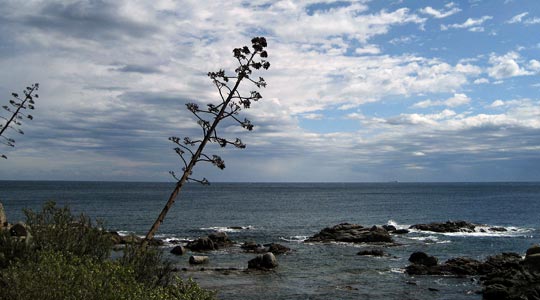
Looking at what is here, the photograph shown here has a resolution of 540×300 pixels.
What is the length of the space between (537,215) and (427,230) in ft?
139

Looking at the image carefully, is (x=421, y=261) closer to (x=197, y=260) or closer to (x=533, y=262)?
(x=533, y=262)

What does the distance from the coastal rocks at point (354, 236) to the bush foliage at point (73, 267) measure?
144 ft

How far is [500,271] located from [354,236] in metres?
24.1

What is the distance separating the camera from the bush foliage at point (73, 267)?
27.5ft

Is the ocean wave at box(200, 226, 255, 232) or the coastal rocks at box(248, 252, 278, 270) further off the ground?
the coastal rocks at box(248, 252, 278, 270)

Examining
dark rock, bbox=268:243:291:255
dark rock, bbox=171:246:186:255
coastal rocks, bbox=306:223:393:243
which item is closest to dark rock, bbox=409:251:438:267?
dark rock, bbox=268:243:291:255

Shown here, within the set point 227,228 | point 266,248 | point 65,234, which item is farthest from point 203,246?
point 65,234

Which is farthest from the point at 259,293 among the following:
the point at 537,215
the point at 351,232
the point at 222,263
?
the point at 537,215

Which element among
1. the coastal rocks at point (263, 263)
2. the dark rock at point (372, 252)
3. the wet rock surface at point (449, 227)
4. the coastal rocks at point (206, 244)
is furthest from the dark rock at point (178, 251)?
the wet rock surface at point (449, 227)

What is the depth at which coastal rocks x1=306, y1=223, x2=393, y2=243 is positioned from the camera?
55188mm

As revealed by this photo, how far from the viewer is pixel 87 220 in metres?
14.5

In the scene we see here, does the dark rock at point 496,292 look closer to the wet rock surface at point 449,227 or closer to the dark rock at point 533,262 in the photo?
the dark rock at point 533,262

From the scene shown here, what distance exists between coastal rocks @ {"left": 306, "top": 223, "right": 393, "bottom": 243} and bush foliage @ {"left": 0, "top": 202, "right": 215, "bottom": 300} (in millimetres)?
43848

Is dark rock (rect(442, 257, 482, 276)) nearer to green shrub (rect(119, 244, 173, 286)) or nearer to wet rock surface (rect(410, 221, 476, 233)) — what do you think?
green shrub (rect(119, 244, 173, 286))
